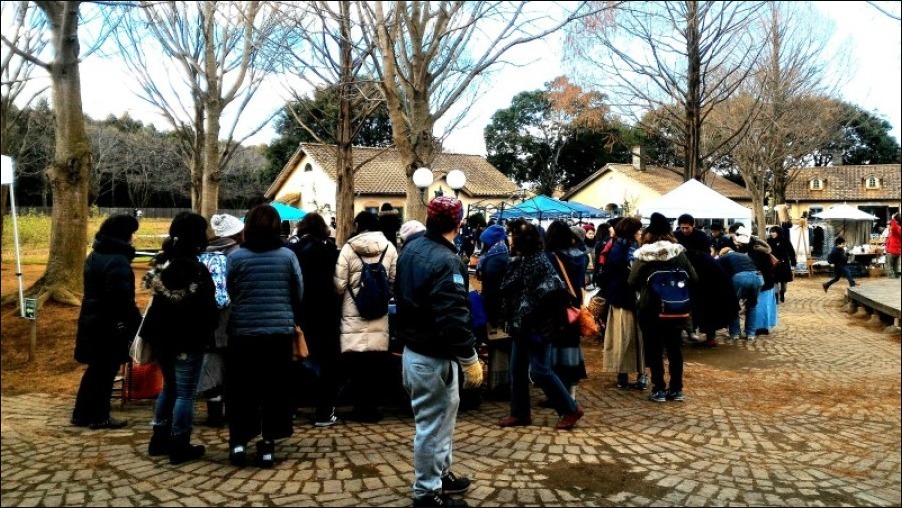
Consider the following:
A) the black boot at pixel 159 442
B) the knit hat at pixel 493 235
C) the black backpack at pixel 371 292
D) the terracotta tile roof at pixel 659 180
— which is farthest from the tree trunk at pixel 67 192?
the terracotta tile roof at pixel 659 180

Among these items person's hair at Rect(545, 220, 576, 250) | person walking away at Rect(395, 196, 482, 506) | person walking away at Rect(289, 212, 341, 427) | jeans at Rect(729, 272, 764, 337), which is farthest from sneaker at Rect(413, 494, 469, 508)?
jeans at Rect(729, 272, 764, 337)

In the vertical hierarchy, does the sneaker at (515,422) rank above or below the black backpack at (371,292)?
below

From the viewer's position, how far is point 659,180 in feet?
136

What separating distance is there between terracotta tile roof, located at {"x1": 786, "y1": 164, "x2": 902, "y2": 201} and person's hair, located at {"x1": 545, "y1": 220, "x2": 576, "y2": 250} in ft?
157

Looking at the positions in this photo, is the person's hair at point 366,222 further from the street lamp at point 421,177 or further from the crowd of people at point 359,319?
the street lamp at point 421,177

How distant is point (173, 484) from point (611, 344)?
4.33 m

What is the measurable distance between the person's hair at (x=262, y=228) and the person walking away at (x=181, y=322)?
0.37 meters

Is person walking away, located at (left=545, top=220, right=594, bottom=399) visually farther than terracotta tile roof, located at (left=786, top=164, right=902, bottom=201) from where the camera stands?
No

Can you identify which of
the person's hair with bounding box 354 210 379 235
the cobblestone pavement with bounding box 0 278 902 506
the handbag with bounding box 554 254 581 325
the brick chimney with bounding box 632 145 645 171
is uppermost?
the brick chimney with bounding box 632 145 645 171

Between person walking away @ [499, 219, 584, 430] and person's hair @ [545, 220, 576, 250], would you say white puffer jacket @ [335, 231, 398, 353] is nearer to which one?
person walking away @ [499, 219, 584, 430]

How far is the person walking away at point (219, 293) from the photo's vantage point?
443cm

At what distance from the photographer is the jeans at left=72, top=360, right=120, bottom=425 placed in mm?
4953

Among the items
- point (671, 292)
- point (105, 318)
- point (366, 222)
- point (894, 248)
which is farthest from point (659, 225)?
point (894, 248)

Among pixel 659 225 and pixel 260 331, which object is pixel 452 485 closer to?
pixel 260 331
